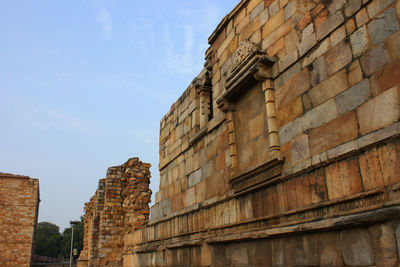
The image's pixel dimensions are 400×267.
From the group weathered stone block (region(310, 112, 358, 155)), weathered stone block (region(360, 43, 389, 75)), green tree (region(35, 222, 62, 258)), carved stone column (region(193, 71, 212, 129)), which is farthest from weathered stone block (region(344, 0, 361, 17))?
green tree (region(35, 222, 62, 258))

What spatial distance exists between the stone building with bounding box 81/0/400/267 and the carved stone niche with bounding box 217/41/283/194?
2 cm

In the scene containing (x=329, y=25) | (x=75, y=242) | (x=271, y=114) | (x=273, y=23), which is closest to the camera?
(x=329, y=25)

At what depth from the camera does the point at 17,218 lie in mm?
26391

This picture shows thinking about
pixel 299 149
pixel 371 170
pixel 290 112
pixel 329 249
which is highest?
pixel 290 112

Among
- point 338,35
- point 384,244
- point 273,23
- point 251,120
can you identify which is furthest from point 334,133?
point 273,23

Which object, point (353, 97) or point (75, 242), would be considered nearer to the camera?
point (353, 97)

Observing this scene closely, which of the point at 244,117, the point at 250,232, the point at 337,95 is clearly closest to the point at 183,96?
the point at 244,117

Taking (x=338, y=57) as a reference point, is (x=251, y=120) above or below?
below

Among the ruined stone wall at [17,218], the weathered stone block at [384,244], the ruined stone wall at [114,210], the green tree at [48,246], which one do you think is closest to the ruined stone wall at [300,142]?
the weathered stone block at [384,244]

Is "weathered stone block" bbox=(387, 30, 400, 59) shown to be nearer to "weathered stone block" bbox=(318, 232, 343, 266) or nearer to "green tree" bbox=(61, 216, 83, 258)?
"weathered stone block" bbox=(318, 232, 343, 266)

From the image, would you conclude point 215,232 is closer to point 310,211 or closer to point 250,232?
point 250,232

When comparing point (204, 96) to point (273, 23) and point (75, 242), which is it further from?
point (75, 242)

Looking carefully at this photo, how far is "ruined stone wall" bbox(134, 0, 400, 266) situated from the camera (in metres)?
3.16

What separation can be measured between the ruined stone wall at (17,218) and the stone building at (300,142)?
22798mm
